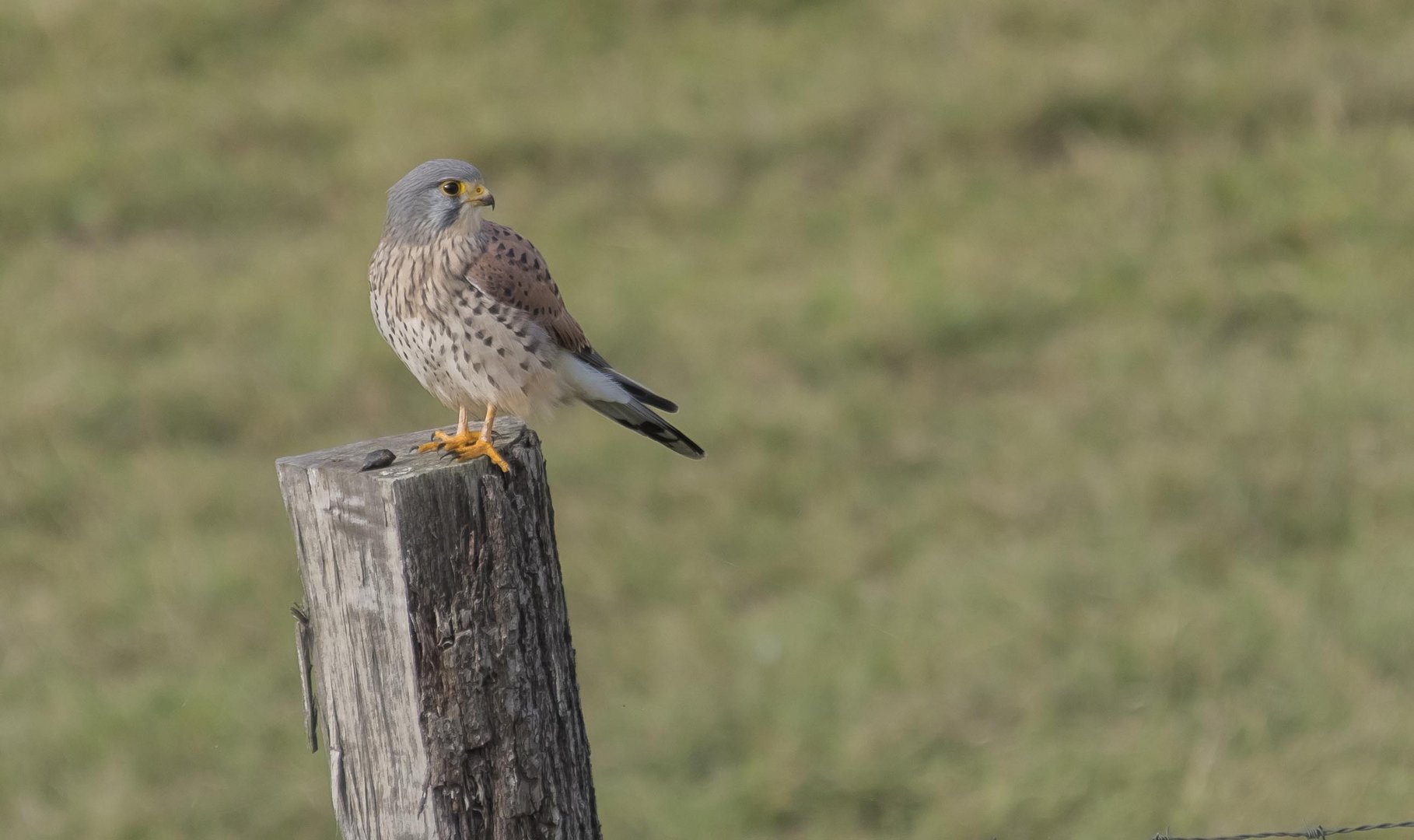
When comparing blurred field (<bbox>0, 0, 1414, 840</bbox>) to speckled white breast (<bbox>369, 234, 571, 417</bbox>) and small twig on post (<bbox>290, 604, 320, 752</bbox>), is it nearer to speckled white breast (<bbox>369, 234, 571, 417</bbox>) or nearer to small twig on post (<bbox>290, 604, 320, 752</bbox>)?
speckled white breast (<bbox>369, 234, 571, 417</bbox>)

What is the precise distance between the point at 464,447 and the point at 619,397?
83cm

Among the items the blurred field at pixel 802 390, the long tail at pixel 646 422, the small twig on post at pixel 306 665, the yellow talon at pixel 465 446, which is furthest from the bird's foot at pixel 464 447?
the blurred field at pixel 802 390

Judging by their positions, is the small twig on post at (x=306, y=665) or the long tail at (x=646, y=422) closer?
the small twig on post at (x=306, y=665)

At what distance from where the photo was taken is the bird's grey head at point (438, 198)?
3475mm

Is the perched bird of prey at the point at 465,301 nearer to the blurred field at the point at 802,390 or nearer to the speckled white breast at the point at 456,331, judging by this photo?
the speckled white breast at the point at 456,331

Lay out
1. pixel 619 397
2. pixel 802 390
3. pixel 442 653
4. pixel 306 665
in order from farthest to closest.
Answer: pixel 802 390
pixel 619 397
pixel 306 665
pixel 442 653

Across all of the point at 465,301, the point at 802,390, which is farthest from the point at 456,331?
the point at 802,390

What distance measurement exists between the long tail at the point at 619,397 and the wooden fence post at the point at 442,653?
96cm

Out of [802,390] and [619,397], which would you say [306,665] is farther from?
[802,390]

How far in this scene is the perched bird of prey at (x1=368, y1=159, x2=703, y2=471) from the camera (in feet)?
11.3

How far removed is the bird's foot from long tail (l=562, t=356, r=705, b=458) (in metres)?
0.64

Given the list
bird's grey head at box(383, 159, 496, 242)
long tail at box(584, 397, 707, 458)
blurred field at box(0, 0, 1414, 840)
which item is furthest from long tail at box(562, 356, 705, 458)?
blurred field at box(0, 0, 1414, 840)

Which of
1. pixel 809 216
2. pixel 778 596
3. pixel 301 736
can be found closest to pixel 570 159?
pixel 809 216

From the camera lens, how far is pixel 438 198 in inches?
137
